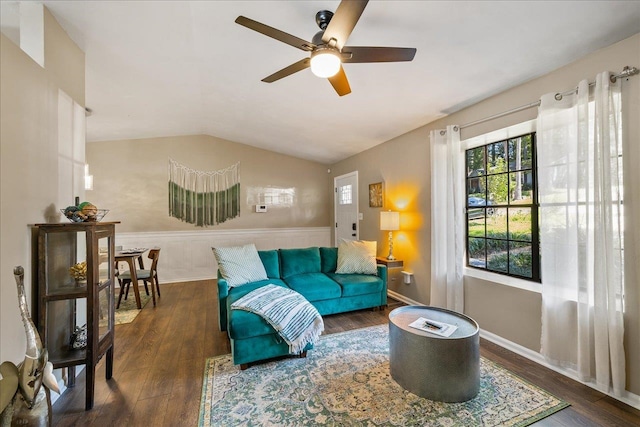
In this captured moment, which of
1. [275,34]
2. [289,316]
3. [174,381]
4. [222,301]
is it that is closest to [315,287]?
[289,316]

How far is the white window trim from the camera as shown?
2.43m

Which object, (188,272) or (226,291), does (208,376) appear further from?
(188,272)

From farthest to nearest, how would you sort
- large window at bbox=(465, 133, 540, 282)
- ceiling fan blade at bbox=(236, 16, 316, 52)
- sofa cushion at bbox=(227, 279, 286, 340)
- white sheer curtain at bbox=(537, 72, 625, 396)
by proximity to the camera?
1. large window at bbox=(465, 133, 540, 282)
2. sofa cushion at bbox=(227, 279, 286, 340)
3. white sheer curtain at bbox=(537, 72, 625, 396)
4. ceiling fan blade at bbox=(236, 16, 316, 52)

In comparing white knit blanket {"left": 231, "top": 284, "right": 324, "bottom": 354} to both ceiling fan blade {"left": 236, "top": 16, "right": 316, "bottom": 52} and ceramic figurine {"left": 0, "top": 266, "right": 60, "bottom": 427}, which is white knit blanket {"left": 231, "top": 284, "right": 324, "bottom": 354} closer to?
ceramic figurine {"left": 0, "top": 266, "right": 60, "bottom": 427}

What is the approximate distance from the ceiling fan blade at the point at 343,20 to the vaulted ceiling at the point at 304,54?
46 centimetres

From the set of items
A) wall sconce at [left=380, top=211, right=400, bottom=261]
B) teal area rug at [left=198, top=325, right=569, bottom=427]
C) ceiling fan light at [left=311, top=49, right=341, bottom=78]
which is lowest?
teal area rug at [left=198, top=325, right=569, bottom=427]

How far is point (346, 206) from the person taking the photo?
560cm

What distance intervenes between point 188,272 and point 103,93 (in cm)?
327

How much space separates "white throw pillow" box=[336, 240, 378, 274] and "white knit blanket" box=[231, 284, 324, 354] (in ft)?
4.22

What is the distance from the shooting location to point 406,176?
3811 millimetres

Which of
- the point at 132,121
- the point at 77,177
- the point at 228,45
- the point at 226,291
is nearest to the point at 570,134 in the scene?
the point at 228,45

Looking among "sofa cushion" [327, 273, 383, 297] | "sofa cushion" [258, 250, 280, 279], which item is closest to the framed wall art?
"sofa cushion" [327, 273, 383, 297]

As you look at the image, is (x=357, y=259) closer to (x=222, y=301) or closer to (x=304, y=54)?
(x=222, y=301)

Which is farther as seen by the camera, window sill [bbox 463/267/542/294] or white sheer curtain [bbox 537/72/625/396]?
window sill [bbox 463/267/542/294]
